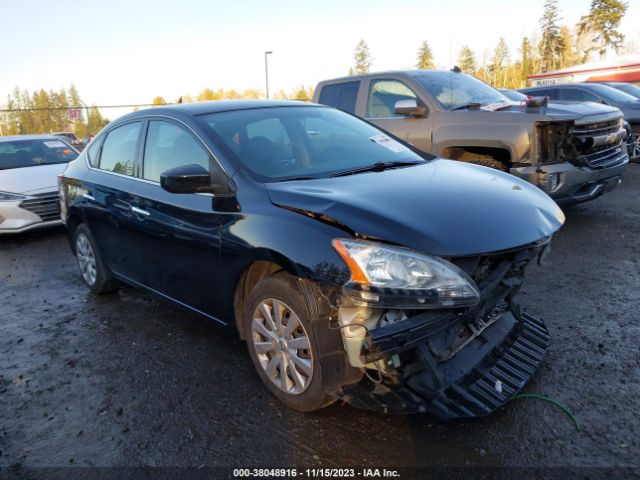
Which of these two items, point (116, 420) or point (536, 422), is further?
point (116, 420)

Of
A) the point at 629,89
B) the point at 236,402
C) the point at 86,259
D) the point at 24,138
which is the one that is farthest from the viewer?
the point at 629,89

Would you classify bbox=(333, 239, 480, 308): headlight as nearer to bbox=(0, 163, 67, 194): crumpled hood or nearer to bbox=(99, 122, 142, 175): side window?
bbox=(99, 122, 142, 175): side window

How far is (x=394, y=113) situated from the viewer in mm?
6953

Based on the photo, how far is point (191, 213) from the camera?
10.8ft

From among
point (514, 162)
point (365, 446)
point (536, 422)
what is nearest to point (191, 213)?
point (365, 446)

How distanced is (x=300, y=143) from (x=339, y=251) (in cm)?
142

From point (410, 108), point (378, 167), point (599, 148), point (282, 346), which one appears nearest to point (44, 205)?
point (410, 108)

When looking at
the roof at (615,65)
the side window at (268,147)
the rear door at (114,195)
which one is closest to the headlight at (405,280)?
the side window at (268,147)

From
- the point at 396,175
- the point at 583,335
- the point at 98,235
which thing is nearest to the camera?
the point at 396,175

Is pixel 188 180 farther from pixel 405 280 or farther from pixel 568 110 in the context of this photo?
pixel 568 110

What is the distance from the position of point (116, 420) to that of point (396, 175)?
7.12ft

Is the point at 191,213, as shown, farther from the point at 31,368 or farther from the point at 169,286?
the point at 31,368

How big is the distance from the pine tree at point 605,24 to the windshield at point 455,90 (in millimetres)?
62068

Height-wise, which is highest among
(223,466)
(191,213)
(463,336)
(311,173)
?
(311,173)
